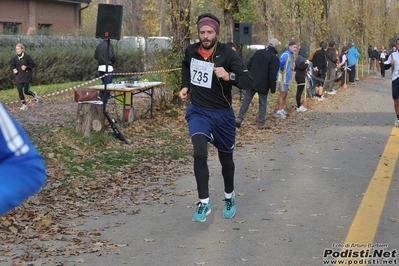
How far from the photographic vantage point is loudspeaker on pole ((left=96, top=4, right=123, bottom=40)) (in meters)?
14.0

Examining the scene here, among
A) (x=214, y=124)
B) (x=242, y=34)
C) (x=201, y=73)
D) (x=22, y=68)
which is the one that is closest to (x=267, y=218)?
(x=214, y=124)

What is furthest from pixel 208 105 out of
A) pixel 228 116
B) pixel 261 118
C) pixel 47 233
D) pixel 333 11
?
pixel 333 11

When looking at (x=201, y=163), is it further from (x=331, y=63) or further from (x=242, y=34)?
(x=331, y=63)

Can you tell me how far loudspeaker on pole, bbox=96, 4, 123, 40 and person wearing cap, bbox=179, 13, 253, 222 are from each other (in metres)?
6.92

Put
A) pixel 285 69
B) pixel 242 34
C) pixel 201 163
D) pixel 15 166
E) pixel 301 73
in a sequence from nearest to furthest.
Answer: pixel 15 166 → pixel 201 163 → pixel 285 69 → pixel 301 73 → pixel 242 34

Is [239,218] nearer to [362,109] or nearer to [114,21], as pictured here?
[114,21]

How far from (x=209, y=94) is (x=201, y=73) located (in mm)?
221

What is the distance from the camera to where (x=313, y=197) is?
28.0 feet

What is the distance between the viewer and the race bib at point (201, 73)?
7.16 metres

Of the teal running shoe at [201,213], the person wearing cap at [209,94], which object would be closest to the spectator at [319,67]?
the person wearing cap at [209,94]

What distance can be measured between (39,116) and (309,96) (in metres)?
11.4

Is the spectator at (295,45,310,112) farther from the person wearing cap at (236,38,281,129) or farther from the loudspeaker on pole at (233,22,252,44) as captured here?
the person wearing cap at (236,38,281,129)

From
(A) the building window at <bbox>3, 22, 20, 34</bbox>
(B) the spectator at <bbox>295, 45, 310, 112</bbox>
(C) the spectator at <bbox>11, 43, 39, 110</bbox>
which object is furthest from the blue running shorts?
(A) the building window at <bbox>3, 22, 20, 34</bbox>

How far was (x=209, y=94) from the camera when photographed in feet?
23.7
